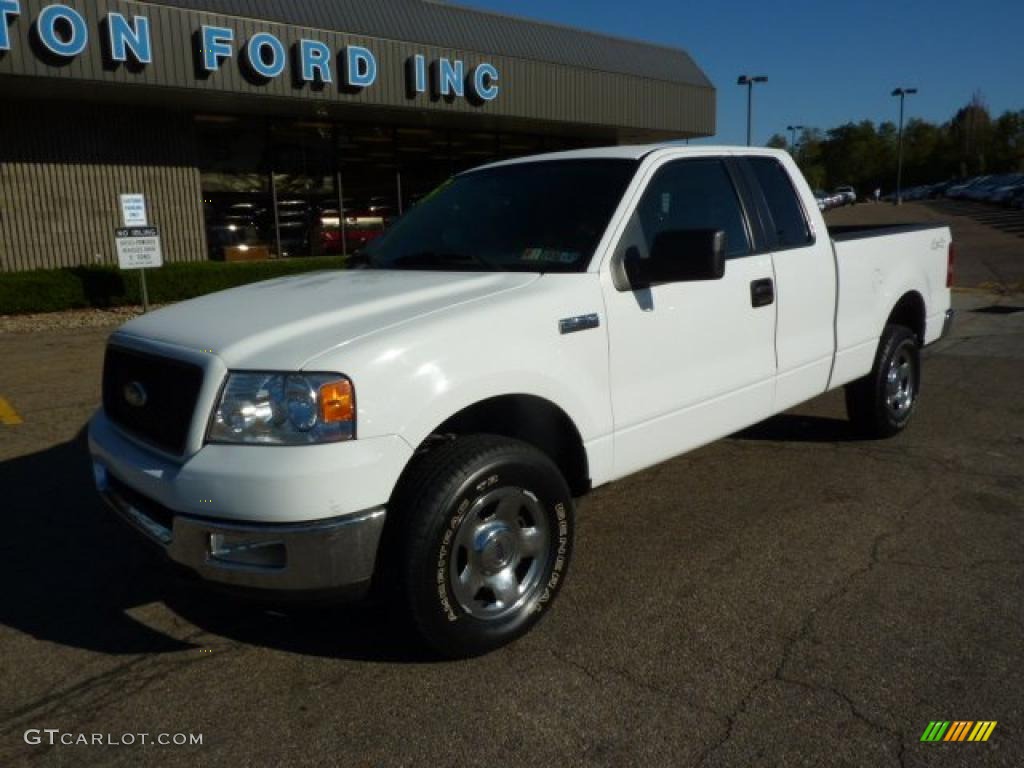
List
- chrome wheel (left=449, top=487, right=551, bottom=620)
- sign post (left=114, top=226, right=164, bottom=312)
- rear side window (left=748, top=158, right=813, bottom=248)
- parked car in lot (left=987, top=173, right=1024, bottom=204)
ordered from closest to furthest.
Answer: chrome wheel (left=449, top=487, right=551, bottom=620)
rear side window (left=748, top=158, right=813, bottom=248)
sign post (left=114, top=226, right=164, bottom=312)
parked car in lot (left=987, top=173, right=1024, bottom=204)

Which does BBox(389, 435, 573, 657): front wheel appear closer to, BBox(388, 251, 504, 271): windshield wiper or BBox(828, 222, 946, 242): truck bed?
BBox(388, 251, 504, 271): windshield wiper

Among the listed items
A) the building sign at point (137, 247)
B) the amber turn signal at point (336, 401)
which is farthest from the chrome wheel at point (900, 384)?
the building sign at point (137, 247)

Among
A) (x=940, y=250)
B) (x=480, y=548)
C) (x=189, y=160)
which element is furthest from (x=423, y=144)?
(x=480, y=548)

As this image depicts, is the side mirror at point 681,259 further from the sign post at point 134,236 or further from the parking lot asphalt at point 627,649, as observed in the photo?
the sign post at point 134,236

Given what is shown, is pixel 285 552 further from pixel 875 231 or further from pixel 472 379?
pixel 875 231

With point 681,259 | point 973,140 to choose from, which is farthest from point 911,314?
point 973,140

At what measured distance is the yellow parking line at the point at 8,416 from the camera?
6.68m

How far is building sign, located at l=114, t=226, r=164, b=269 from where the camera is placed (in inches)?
466

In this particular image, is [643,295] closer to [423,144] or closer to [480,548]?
[480,548]

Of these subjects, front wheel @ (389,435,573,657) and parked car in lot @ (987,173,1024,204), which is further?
parked car in lot @ (987,173,1024,204)

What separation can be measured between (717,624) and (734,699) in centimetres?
52

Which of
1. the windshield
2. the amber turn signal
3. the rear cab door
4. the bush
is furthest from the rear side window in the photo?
the bush

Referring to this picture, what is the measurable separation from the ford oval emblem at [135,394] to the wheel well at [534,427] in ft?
3.49

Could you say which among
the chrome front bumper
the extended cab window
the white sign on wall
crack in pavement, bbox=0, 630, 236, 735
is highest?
the white sign on wall
